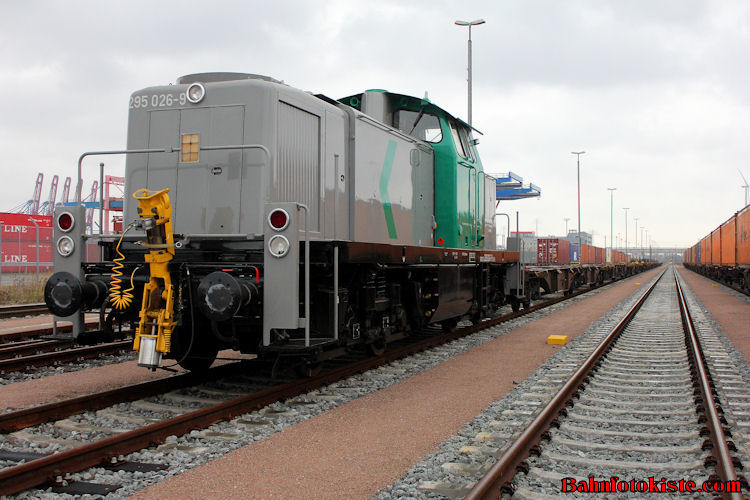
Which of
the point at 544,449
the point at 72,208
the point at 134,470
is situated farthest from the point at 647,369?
the point at 72,208

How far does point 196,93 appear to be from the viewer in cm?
579

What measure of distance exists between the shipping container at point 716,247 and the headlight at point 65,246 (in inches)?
1332

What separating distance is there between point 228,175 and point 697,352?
6526 millimetres

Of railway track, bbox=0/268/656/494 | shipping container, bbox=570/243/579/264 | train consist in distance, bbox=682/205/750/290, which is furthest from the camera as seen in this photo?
shipping container, bbox=570/243/579/264

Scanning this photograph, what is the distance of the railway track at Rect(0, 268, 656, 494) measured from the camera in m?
3.43

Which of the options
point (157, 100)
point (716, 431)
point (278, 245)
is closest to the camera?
point (716, 431)

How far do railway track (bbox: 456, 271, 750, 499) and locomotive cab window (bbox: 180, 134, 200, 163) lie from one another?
397cm

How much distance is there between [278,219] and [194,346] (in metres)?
1.80

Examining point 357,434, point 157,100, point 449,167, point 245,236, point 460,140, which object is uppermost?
point 460,140

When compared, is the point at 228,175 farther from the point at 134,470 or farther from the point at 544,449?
the point at 544,449

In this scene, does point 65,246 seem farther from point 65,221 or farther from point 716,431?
point 716,431

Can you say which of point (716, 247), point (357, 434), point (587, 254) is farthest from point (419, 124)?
point (716, 247)

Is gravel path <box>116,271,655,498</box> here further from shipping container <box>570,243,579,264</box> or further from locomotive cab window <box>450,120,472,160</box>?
shipping container <box>570,243,579,264</box>

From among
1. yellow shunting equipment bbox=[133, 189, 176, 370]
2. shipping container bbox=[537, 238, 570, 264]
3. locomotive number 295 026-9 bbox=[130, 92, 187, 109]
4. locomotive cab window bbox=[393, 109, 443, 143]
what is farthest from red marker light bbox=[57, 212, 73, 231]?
shipping container bbox=[537, 238, 570, 264]
